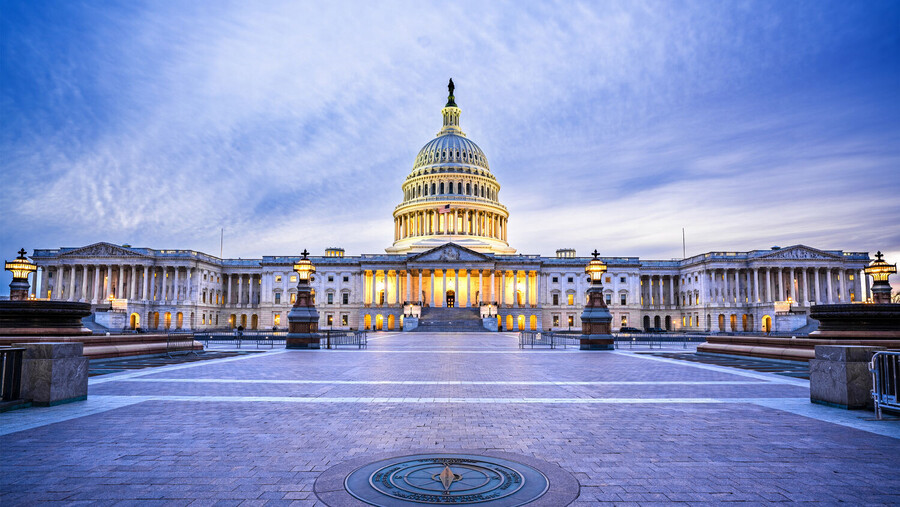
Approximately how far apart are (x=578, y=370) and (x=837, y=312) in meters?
9.96

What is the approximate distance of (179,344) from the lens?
28.8 meters

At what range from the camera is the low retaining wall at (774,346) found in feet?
66.9

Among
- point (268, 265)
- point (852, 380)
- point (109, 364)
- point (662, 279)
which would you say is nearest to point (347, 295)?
point (268, 265)

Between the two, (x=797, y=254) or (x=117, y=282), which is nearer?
(x=797, y=254)

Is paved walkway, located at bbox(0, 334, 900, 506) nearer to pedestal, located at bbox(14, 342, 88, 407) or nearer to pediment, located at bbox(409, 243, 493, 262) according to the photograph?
pedestal, located at bbox(14, 342, 88, 407)

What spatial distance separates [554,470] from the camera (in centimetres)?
702

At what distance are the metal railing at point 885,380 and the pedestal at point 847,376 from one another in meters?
0.31

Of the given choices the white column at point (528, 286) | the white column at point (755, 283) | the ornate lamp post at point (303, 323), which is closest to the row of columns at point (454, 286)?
the white column at point (528, 286)

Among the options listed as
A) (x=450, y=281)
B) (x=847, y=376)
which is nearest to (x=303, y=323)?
(x=847, y=376)

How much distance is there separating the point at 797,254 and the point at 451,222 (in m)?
66.4

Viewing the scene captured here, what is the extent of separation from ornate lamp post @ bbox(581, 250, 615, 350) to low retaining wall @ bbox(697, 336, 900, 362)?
6.62 metres

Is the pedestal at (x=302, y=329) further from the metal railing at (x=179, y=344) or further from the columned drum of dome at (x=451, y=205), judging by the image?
the columned drum of dome at (x=451, y=205)

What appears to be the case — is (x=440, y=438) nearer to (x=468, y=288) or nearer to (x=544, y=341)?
(x=544, y=341)

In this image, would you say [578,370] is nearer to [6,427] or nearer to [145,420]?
[145,420]
